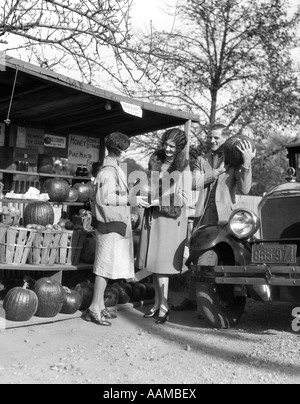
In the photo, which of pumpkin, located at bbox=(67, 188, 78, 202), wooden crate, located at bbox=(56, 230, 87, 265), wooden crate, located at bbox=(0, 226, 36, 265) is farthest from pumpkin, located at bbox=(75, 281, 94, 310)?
pumpkin, located at bbox=(67, 188, 78, 202)

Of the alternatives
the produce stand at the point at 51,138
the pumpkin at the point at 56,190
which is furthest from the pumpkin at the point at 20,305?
the pumpkin at the point at 56,190

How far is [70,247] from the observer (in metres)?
6.84

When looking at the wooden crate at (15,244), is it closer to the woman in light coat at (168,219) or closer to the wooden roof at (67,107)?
the woman in light coat at (168,219)

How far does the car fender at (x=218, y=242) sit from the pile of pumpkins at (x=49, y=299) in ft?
5.06

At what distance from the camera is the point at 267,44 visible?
600 inches

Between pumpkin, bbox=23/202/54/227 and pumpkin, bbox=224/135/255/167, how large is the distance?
256cm

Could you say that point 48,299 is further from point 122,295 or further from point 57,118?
point 57,118

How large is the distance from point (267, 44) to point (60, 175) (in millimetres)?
8841

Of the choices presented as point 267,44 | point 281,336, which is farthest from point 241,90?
point 281,336

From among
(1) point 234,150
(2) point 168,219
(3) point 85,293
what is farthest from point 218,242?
(3) point 85,293

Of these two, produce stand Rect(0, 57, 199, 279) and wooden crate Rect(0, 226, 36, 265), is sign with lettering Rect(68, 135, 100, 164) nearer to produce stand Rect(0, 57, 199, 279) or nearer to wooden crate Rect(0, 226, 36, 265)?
produce stand Rect(0, 57, 199, 279)

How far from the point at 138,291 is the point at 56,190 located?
2.15 meters
